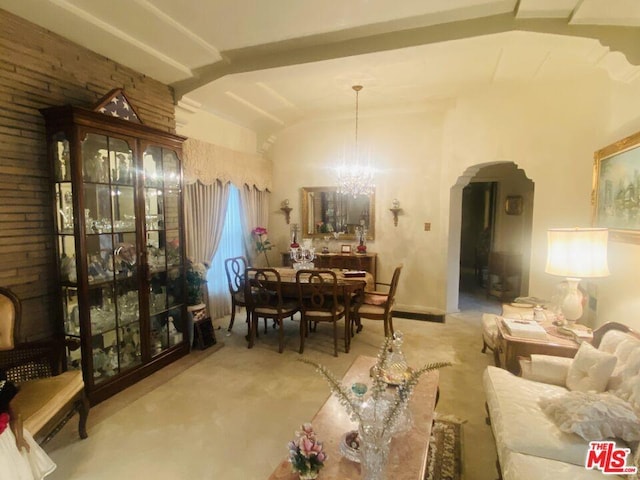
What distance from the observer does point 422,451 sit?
155 centimetres

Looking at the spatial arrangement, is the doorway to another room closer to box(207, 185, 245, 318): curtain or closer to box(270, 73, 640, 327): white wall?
box(270, 73, 640, 327): white wall

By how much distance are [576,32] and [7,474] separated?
13.8 ft

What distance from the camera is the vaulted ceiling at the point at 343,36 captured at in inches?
91.7

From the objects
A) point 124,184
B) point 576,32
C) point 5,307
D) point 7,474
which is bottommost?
point 7,474

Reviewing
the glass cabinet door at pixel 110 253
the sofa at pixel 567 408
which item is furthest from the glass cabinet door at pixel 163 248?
the sofa at pixel 567 408

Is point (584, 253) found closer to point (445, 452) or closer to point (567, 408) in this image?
point (567, 408)

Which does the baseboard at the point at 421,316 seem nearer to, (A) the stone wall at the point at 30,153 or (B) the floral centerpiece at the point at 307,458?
(B) the floral centerpiece at the point at 307,458

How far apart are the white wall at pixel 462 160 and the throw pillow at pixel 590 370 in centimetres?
69


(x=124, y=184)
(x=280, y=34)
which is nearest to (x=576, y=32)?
(x=280, y=34)

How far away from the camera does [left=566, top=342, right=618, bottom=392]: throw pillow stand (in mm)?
1897

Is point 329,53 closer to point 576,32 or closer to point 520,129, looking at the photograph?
point 576,32

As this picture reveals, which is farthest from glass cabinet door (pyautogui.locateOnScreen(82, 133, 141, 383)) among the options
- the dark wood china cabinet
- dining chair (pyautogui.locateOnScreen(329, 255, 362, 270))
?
dining chair (pyautogui.locateOnScreen(329, 255, 362, 270))

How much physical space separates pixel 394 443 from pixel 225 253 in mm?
3872

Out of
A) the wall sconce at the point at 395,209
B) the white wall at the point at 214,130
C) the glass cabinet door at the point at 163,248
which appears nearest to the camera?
the glass cabinet door at the point at 163,248
